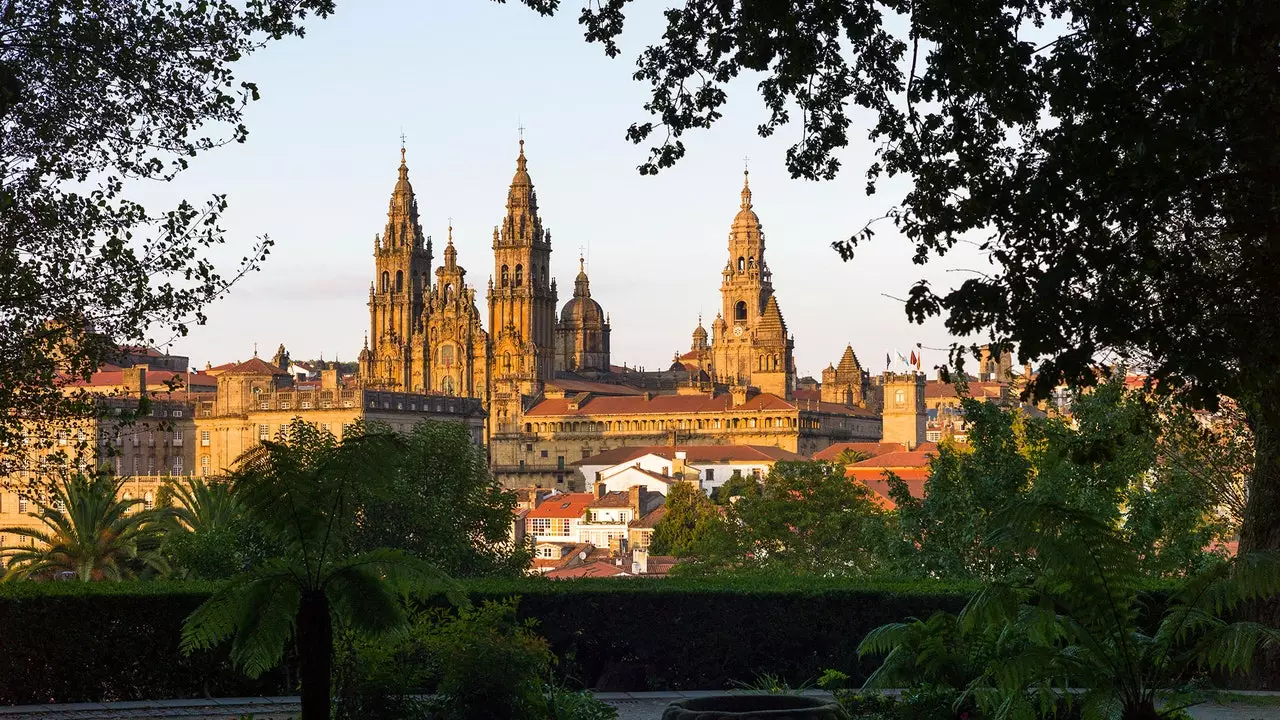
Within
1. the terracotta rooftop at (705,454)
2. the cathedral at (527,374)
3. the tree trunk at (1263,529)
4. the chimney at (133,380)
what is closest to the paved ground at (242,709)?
the tree trunk at (1263,529)

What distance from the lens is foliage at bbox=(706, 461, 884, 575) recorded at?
63.8 meters

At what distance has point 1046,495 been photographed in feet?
82.1

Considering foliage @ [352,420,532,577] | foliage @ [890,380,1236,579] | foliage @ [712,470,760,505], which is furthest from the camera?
foliage @ [712,470,760,505]

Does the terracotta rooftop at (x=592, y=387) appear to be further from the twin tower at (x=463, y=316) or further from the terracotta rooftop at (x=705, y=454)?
the terracotta rooftop at (x=705, y=454)

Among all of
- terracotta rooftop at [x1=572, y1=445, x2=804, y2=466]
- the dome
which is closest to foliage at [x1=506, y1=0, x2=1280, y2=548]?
terracotta rooftop at [x1=572, y1=445, x2=804, y2=466]

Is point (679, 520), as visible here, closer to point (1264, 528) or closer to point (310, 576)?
point (1264, 528)

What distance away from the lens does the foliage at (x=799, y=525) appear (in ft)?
209

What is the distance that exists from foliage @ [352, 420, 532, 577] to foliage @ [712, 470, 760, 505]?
24.0 meters

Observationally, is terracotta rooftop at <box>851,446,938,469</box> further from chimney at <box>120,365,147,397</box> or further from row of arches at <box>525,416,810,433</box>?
chimney at <box>120,365,147,397</box>

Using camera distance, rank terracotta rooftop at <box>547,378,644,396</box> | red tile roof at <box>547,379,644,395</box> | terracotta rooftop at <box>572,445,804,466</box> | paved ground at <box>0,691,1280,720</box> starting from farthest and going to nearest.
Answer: red tile roof at <box>547,379,644,395</box>
terracotta rooftop at <box>547,378,644,396</box>
terracotta rooftop at <box>572,445,804,466</box>
paved ground at <box>0,691,1280,720</box>

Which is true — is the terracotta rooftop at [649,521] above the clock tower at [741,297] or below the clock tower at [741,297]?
below

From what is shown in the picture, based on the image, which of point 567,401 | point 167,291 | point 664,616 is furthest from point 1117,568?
point 567,401

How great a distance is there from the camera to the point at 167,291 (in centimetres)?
1502

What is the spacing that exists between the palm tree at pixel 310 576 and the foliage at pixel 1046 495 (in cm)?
1168
